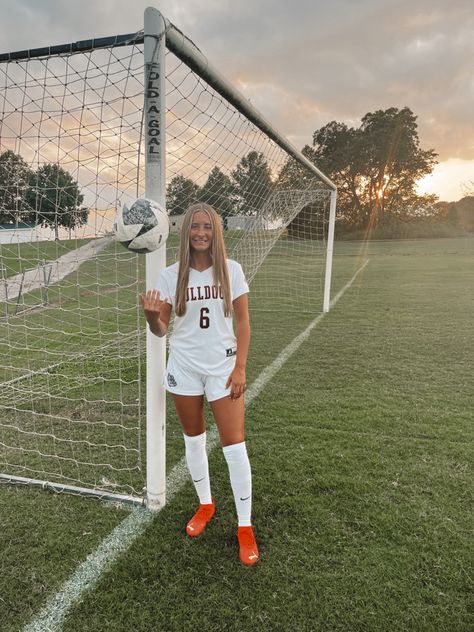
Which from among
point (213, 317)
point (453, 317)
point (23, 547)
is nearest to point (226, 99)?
point (213, 317)

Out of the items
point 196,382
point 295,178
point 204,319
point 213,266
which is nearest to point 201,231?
point 213,266

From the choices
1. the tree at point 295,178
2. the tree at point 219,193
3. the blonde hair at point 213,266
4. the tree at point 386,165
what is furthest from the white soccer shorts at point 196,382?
the tree at point 386,165

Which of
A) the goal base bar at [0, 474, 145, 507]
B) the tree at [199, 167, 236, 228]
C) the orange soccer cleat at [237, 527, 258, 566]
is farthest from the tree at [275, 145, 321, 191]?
the orange soccer cleat at [237, 527, 258, 566]

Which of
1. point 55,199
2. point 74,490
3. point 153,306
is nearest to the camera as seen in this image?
point 153,306

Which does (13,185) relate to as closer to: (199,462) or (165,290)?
(165,290)

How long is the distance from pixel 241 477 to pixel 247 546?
0.32 m

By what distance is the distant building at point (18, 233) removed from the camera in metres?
3.23

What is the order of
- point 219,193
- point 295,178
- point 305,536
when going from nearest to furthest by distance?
point 305,536 → point 219,193 → point 295,178

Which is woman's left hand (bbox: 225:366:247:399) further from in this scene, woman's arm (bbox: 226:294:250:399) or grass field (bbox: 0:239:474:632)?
grass field (bbox: 0:239:474:632)

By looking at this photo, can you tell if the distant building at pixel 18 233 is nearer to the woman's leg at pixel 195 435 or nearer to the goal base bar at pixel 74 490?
the goal base bar at pixel 74 490

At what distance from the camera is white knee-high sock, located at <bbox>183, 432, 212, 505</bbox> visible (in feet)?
7.50

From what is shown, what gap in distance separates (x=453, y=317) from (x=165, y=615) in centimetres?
741

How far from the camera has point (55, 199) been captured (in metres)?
3.00

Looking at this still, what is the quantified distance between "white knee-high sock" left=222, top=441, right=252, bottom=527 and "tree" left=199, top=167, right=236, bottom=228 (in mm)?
2214
